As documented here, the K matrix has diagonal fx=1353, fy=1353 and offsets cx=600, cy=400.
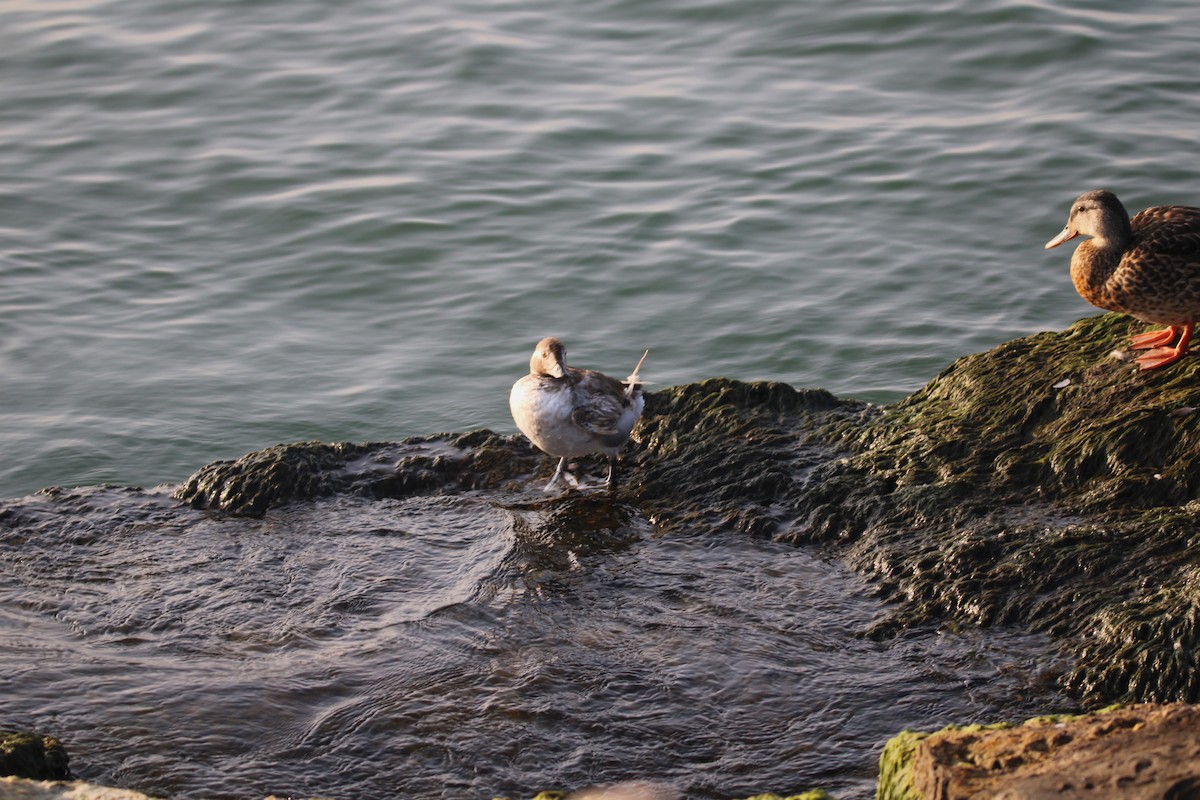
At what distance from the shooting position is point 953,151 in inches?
518

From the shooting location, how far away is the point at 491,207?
42.8 ft

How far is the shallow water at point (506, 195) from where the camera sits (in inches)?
419

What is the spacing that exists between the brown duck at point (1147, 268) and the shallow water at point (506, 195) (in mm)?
3561

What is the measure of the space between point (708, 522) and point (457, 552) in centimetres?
117

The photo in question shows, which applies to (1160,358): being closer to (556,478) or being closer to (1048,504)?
(1048,504)

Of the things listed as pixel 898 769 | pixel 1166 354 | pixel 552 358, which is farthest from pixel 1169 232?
pixel 898 769

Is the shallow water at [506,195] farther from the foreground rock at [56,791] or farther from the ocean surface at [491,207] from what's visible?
the foreground rock at [56,791]

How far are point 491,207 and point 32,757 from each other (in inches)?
361

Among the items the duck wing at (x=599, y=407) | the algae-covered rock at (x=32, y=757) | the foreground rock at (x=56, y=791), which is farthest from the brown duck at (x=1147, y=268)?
the algae-covered rock at (x=32, y=757)

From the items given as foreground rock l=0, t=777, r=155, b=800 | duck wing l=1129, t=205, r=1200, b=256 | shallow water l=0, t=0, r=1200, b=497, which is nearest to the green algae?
foreground rock l=0, t=777, r=155, b=800

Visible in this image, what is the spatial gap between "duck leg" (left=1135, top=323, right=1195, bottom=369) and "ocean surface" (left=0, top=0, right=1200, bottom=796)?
193 centimetres

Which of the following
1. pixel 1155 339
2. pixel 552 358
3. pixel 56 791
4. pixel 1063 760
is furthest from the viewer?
pixel 552 358

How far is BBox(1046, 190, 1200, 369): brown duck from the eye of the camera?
6234 millimetres

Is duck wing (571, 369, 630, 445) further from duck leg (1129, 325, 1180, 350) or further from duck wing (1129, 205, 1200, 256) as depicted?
duck wing (1129, 205, 1200, 256)
